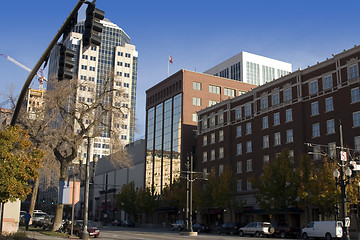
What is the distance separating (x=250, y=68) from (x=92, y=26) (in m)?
166

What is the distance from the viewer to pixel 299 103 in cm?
5934

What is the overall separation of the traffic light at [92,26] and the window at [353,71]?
47.1 meters

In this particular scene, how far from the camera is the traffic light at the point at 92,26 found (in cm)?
1102

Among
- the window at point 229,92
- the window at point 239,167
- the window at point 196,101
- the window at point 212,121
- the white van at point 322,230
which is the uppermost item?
the window at point 229,92

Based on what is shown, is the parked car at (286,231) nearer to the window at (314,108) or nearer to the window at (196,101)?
the window at (314,108)

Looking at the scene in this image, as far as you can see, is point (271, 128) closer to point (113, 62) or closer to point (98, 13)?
point (98, 13)

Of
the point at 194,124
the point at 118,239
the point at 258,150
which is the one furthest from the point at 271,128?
the point at 118,239

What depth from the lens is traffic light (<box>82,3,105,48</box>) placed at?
11.0 m

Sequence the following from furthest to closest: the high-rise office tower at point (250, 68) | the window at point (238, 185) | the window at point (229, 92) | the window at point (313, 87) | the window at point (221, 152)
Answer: the high-rise office tower at point (250, 68) → the window at point (229, 92) → the window at point (221, 152) → the window at point (238, 185) → the window at point (313, 87)

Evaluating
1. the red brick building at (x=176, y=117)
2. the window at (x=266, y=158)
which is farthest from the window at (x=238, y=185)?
the red brick building at (x=176, y=117)

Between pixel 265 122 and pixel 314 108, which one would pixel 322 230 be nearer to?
pixel 314 108

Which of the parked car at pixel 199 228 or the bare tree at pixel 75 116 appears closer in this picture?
the bare tree at pixel 75 116

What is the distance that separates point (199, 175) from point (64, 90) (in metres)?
44.0

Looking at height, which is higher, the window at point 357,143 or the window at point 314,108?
the window at point 314,108
